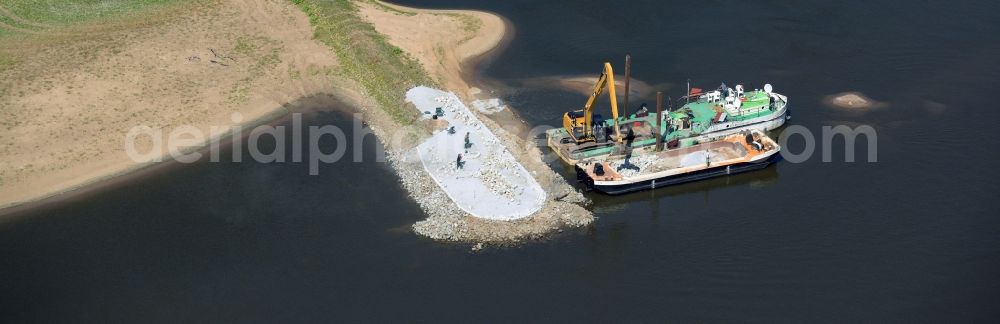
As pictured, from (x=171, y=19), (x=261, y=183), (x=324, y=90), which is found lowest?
(x=261, y=183)

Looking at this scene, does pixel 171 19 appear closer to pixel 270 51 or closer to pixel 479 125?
pixel 270 51

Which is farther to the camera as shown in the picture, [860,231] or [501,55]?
[501,55]

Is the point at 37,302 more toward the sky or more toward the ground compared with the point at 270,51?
more toward the ground

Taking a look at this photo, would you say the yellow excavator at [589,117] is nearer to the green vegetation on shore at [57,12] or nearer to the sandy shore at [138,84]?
the sandy shore at [138,84]

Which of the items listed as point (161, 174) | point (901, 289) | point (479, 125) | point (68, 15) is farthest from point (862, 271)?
point (68, 15)

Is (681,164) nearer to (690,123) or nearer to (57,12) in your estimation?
(690,123)

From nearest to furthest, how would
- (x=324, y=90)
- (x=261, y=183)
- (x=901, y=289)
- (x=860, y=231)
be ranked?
1. (x=901, y=289)
2. (x=860, y=231)
3. (x=261, y=183)
4. (x=324, y=90)

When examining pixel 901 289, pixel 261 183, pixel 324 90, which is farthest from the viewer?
pixel 324 90
